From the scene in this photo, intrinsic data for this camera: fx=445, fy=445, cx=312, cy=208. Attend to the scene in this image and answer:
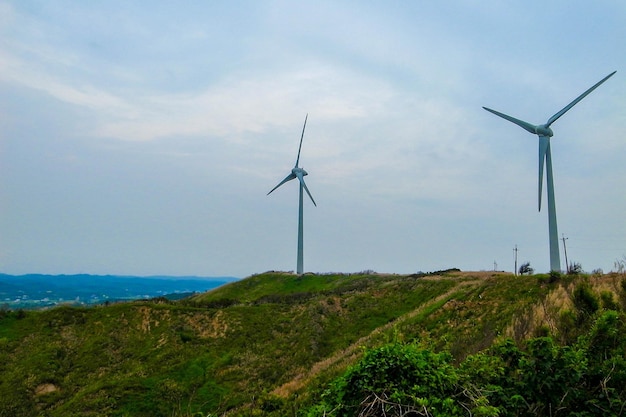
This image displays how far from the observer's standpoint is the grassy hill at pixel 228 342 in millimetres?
28188

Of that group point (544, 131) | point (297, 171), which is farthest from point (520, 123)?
point (297, 171)

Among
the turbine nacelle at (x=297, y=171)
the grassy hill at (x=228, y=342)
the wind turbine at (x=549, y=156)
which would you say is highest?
the turbine nacelle at (x=297, y=171)

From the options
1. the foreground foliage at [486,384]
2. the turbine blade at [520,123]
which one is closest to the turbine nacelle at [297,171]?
the turbine blade at [520,123]

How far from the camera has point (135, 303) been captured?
54125 millimetres

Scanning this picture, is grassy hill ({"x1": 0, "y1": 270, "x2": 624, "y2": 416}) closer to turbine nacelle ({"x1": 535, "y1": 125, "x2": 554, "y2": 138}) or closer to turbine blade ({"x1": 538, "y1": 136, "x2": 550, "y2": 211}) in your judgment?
turbine blade ({"x1": 538, "y1": 136, "x2": 550, "y2": 211})

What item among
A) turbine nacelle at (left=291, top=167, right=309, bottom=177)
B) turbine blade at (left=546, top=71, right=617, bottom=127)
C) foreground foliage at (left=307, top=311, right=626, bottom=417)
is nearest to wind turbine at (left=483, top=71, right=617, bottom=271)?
turbine blade at (left=546, top=71, right=617, bottom=127)

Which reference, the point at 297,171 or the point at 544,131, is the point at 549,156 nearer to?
the point at 544,131

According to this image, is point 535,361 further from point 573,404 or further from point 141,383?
point 141,383

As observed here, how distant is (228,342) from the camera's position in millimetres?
45625

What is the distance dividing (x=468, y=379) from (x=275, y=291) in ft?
258

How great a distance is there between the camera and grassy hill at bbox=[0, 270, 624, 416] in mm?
28188

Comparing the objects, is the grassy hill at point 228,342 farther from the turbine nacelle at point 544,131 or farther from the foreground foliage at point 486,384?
the turbine nacelle at point 544,131

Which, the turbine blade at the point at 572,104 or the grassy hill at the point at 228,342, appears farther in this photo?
the turbine blade at the point at 572,104

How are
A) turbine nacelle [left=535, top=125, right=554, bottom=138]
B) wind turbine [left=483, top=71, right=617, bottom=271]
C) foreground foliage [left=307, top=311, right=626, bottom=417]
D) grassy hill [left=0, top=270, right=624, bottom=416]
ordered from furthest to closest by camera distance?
1. turbine nacelle [left=535, top=125, right=554, bottom=138]
2. wind turbine [left=483, top=71, right=617, bottom=271]
3. grassy hill [left=0, top=270, right=624, bottom=416]
4. foreground foliage [left=307, top=311, right=626, bottom=417]
